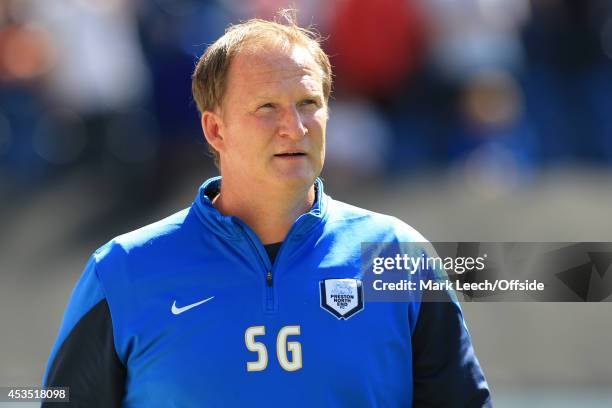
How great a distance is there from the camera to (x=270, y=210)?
2.79 meters

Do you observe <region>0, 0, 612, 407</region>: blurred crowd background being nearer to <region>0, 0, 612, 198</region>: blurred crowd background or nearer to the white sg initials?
<region>0, 0, 612, 198</region>: blurred crowd background

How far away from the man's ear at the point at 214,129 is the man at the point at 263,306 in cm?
8

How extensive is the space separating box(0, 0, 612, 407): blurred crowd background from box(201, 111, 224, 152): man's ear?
136 inches

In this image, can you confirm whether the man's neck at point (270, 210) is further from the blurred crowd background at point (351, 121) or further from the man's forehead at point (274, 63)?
the blurred crowd background at point (351, 121)

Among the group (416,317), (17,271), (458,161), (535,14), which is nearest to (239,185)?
A: (416,317)

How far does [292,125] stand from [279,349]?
1.93 ft

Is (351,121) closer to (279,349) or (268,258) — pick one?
(268,258)

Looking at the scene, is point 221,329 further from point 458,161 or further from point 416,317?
point 458,161

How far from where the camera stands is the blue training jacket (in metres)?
2.60

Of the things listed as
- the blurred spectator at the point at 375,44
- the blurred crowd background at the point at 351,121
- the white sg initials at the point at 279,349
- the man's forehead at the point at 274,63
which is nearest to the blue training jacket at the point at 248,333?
the white sg initials at the point at 279,349

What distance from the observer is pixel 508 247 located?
546 centimetres

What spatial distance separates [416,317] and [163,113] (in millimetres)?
4744

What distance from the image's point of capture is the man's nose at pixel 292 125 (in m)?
2.72

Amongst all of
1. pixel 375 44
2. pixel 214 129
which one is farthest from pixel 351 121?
pixel 214 129
